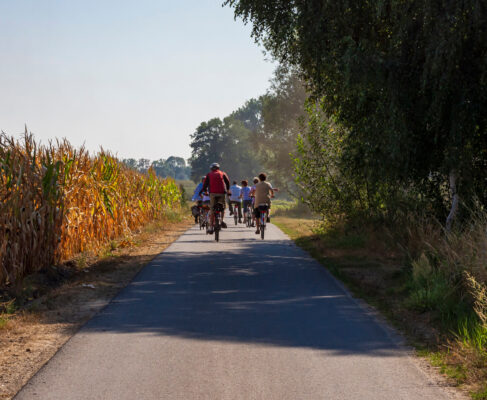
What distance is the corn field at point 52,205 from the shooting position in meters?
11.5

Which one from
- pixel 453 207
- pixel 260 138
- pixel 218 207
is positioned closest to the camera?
pixel 453 207

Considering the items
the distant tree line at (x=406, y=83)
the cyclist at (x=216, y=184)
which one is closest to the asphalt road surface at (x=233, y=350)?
the distant tree line at (x=406, y=83)

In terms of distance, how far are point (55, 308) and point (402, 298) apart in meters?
5.07

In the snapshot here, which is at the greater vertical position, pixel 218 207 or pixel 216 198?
pixel 216 198

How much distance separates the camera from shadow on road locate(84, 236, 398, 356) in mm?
7426

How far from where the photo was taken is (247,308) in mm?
9211

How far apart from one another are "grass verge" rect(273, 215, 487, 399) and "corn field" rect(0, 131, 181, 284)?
216 inches

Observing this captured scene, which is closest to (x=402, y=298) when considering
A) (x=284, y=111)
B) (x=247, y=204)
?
(x=247, y=204)

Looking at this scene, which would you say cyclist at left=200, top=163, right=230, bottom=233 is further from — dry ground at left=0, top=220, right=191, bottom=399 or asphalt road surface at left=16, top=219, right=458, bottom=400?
asphalt road surface at left=16, top=219, right=458, bottom=400

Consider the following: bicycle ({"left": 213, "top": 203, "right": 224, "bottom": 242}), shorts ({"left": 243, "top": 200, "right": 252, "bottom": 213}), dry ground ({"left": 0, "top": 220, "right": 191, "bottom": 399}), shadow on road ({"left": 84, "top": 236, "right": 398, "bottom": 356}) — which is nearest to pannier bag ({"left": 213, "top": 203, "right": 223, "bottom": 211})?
bicycle ({"left": 213, "top": 203, "right": 224, "bottom": 242})

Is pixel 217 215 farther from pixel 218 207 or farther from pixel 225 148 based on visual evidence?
pixel 225 148

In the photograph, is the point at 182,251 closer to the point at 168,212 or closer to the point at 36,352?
the point at 36,352

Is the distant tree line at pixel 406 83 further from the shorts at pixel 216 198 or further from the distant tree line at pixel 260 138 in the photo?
the distant tree line at pixel 260 138

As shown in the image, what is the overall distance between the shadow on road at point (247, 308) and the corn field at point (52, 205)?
1.97 m
